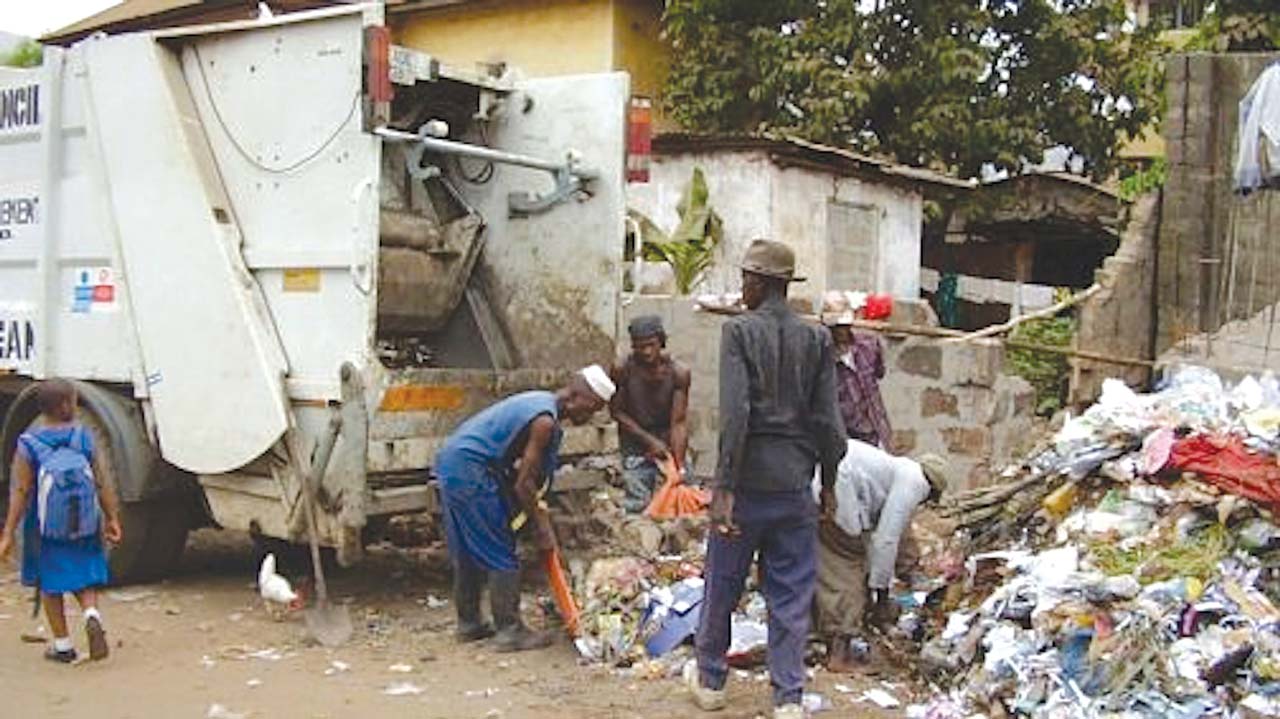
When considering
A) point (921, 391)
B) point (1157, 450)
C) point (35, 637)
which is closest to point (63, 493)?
point (35, 637)

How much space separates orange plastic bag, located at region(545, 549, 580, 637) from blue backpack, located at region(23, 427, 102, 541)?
179 cm

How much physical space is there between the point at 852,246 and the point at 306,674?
8.84 m

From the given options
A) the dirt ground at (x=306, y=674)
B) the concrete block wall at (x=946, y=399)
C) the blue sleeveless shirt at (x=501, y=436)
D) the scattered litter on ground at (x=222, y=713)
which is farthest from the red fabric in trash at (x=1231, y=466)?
the scattered litter on ground at (x=222, y=713)

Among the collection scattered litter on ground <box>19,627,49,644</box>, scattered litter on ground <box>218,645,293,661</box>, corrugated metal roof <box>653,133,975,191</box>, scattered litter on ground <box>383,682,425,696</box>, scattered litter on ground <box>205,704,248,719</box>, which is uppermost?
corrugated metal roof <box>653,133,975,191</box>

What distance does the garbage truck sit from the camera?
225 inches

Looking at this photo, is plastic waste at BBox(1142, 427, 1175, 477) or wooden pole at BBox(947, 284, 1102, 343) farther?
wooden pole at BBox(947, 284, 1102, 343)

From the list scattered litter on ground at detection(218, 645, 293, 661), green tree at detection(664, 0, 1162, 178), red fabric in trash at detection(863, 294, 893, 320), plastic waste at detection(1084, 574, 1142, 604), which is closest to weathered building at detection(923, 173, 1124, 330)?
green tree at detection(664, 0, 1162, 178)

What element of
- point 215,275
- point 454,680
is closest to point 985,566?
point 454,680

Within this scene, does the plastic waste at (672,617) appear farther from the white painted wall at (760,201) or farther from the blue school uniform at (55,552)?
the white painted wall at (760,201)

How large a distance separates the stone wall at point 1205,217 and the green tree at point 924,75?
3434 millimetres

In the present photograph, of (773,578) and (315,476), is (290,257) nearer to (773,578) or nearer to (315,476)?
(315,476)

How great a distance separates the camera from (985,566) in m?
5.52

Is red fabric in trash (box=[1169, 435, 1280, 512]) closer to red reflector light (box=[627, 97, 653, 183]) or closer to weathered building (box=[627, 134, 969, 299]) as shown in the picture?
red reflector light (box=[627, 97, 653, 183])

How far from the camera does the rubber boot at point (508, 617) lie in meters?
5.54
